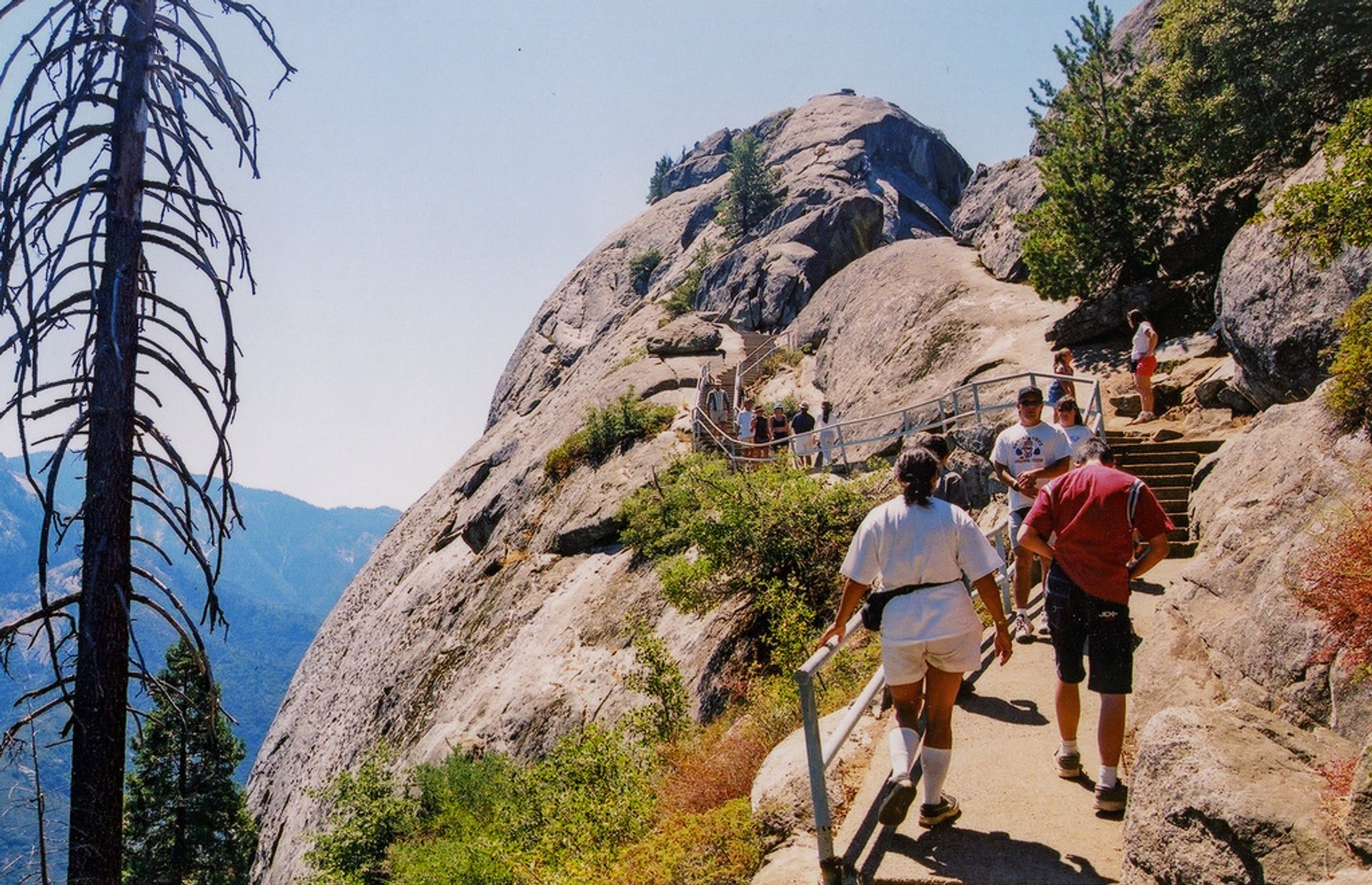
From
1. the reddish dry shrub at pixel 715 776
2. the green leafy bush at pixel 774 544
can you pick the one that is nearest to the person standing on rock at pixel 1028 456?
the reddish dry shrub at pixel 715 776

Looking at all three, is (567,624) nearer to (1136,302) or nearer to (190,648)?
(190,648)

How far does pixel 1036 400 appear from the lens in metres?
7.55

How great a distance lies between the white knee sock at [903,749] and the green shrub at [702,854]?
4.44 ft

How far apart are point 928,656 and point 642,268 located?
48385mm

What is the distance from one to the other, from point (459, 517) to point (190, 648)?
949 inches

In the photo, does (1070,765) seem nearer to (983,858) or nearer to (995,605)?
(983,858)

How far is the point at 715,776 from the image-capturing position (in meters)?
7.14

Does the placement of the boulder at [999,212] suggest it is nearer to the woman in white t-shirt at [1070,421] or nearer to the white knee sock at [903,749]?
the woman in white t-shirt at [1070,421]

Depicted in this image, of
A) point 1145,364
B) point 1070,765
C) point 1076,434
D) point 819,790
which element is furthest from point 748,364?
point 819,790

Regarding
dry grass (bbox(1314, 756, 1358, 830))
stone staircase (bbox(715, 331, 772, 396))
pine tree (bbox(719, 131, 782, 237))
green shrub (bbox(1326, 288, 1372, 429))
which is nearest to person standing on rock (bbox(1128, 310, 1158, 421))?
green shrub (bbox(1326, 288, 1372, 429))

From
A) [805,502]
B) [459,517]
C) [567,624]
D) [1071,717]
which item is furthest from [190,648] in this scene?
[459,517]

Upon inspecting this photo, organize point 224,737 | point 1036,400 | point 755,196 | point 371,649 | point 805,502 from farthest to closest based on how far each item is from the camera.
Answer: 1. point 755,196
2. point 224,737
3. point 371,649
4. point 805,502
5. point 1036,400

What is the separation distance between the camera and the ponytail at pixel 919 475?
471 centimetres

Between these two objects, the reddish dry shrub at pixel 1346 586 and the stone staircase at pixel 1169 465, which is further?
the stone staircase at pixel 1169 465
